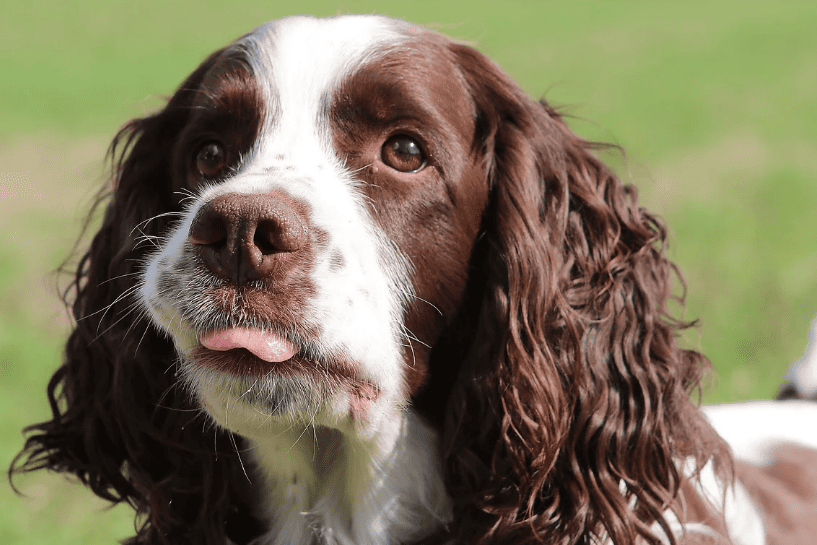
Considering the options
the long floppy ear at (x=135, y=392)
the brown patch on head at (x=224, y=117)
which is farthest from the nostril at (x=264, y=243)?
the long floppy ear at (x=135, y=392)

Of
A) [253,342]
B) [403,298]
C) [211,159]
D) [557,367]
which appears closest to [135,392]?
[211,159]

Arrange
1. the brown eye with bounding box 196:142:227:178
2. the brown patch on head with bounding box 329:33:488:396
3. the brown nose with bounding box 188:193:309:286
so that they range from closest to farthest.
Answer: the brown nose with bounding box 188:193:309:286
the brown patch on head with bounding box 329:33:488:396
the brown eye with bounding box 196:142:227:178

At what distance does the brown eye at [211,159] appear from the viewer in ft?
9.77

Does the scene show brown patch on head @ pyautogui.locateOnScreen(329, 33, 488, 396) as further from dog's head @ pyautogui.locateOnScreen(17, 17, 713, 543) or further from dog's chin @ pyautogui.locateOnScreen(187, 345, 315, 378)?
dog's chin @ pyautogui.locateOnScreen(187, 345, 315, 378)

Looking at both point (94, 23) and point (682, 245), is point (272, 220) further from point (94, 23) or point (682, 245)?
point (94, 23)

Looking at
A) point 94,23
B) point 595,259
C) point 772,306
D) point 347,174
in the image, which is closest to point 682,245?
point 772,306

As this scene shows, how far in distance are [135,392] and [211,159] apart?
0.86 meters

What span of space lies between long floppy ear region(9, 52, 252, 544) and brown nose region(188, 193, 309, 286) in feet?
2.33

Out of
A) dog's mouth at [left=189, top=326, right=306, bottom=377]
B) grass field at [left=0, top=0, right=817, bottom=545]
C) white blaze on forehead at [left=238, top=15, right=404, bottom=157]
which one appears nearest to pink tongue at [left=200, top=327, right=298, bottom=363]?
dog's mouth at [left=189, top=326, right=306, bottom=377]

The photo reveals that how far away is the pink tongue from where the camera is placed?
246 centimetres

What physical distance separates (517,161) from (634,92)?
13653 millimetres

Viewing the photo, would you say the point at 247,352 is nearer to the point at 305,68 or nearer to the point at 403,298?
the point at 403,298

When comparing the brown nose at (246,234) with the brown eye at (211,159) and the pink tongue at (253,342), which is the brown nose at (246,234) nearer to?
the pink tongue at (253,342)

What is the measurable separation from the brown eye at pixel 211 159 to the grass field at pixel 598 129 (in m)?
0.87
